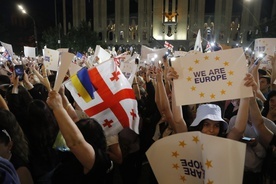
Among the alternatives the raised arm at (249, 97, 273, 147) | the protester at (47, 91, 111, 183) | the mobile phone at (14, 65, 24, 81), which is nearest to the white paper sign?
the protester at (47, 91, 111, 183)

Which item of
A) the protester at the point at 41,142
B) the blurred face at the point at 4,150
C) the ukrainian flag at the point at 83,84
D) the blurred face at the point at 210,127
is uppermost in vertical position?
the ukrainian flag at the point at 83,84

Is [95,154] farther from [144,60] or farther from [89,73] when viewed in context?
[144,60]

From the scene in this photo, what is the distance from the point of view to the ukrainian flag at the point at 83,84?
3170 mm

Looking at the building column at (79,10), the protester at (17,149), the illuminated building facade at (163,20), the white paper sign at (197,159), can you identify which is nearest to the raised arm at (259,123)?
the white paper sign at (197,159)

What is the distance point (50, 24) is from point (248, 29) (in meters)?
32.7

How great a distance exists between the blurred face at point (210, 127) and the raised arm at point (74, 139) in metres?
1.22

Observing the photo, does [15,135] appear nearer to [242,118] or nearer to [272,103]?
[242,118]

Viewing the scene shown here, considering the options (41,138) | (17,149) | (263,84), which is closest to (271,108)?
(263,84)

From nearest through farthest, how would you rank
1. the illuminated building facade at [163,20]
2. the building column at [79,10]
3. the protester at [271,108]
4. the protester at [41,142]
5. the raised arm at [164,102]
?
1. the protester at [41,142]
2. the raised arm at [164,102]
3. the protester at [271,108]
4. the illuminated building facade at [163,20]
5. the building column at [79,10]

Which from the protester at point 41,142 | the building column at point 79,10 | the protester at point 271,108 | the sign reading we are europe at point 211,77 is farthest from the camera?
the building column at point 79,10

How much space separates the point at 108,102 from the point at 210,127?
3.82 ft

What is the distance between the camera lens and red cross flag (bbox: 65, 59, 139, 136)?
319 cm

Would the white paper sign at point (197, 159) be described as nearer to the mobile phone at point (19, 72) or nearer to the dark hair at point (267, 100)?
the dark hair at point (267, 100)

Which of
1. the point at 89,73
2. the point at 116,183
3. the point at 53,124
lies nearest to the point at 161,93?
the point at 89,73
